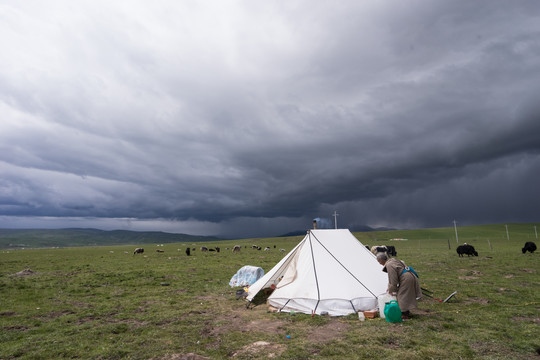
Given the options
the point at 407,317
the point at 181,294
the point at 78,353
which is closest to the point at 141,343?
the point at 78,353

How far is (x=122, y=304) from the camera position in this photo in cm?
1321

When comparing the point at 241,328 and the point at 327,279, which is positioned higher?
the point at 327,279

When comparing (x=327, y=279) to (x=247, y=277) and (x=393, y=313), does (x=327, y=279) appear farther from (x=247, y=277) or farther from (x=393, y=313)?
(x=247, y=277)

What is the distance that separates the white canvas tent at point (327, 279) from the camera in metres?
10.7

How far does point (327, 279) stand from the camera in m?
11.4

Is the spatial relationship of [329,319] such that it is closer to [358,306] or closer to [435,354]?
[358,306]

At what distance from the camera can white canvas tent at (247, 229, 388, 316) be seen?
1073 cm

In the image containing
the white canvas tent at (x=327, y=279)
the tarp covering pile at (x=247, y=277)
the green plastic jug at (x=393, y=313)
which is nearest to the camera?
the green plastic jug at (x=393, y=313)

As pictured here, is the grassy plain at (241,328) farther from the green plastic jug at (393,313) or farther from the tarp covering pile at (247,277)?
the tarp covering pile at (247,277)

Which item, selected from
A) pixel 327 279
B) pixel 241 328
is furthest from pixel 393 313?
pixel 241 328

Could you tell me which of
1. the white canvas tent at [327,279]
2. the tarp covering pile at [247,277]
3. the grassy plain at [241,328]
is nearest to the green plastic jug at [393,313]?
the grassy plain at [241,328]

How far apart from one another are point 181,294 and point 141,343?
6982mm

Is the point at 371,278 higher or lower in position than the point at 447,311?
higher

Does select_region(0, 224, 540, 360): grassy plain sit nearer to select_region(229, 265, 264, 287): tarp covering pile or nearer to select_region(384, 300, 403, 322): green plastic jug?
select_region(384, 300, 403, 322): green plastic jug
